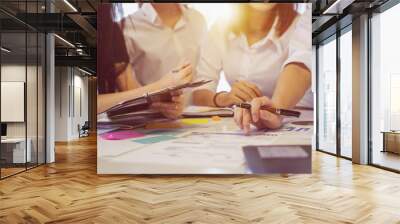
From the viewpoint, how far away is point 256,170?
6207mm

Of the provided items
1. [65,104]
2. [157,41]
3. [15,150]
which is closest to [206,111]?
[157,41]

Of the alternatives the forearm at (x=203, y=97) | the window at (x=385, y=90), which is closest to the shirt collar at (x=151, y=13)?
the forearm at (x=203, y=97)

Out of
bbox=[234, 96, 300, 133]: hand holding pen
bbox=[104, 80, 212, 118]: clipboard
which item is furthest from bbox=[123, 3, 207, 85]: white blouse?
bbox=[234, 96, 300, 133]: hand holding pen

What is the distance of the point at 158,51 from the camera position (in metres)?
6.22

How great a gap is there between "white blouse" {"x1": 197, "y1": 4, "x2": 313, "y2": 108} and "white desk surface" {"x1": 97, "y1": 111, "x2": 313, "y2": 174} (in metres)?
0.73

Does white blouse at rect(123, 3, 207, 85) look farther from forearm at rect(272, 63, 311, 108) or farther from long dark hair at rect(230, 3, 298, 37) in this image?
forearm at rect(272, 63, 311, 108)

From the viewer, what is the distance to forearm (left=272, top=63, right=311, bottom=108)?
245 inches

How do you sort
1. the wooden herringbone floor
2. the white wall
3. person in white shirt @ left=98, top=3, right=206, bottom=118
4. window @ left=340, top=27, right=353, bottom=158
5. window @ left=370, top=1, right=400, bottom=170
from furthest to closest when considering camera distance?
the white wall < window @ left=340, top=27, right=353, bottom=158 < window @ left=370, top=1, right=400, bottom=170 < person in white shirt @ left=98, top=3, right=206, bottom=118 < the wooden herringbone floor

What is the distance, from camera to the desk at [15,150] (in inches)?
257

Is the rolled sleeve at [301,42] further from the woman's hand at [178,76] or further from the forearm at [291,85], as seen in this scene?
the woman's hand at [178,76]

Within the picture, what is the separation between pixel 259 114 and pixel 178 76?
59.9 inches

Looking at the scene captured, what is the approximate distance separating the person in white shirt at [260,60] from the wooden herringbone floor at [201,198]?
132 centimetres

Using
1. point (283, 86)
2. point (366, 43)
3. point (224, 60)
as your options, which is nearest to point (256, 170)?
point (283, 86)

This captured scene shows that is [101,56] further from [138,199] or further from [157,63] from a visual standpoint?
[138,199]
